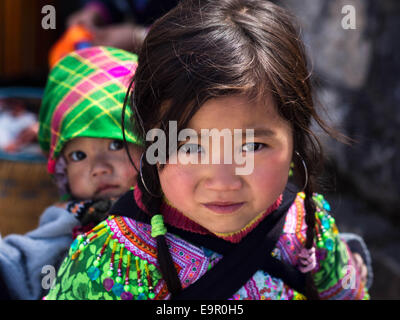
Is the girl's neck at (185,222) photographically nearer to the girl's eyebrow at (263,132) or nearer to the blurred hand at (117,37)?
the girl's eyebrow at (263,132)

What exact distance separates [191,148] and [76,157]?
0.65 m

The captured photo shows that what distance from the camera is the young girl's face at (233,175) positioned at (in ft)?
3.57

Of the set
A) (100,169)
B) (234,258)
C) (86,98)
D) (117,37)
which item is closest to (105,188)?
(100,169)

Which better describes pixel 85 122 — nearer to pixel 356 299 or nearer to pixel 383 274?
pixel 356 299

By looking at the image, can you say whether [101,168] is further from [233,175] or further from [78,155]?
[233,175]

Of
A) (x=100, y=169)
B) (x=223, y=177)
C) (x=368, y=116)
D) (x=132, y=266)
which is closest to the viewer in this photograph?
(x=223, y=177)

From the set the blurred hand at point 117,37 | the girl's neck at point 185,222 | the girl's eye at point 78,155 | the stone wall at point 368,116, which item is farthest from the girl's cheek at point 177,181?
the blurred hand at point 117,37

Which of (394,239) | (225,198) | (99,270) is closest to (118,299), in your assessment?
(99,270)

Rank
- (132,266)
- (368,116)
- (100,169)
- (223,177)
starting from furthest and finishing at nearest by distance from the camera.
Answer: (368,116)
(100,169)
(132,266)
(223,177)

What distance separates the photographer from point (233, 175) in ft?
3.59

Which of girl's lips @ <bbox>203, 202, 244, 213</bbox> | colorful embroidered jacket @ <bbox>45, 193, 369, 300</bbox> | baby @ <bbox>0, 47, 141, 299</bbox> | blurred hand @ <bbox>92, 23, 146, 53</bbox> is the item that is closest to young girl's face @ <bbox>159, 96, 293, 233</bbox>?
girl's lips @ <bbox>203, 202, 244, 213</bbox>

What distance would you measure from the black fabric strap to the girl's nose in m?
0.22
